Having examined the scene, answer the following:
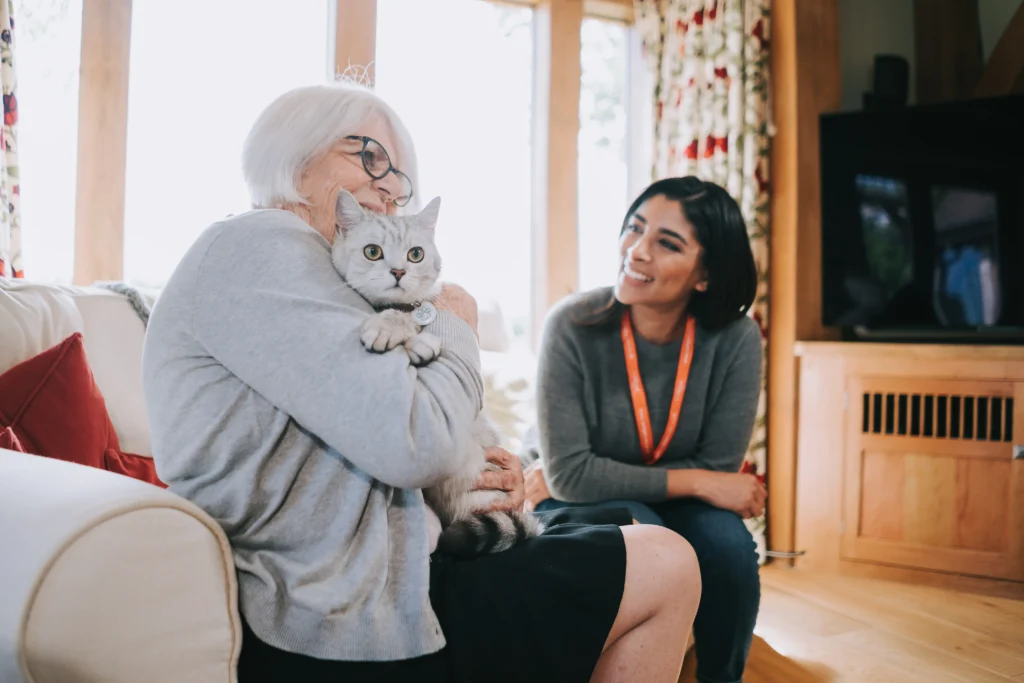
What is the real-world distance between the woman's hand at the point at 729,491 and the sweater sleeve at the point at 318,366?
0.87 metres

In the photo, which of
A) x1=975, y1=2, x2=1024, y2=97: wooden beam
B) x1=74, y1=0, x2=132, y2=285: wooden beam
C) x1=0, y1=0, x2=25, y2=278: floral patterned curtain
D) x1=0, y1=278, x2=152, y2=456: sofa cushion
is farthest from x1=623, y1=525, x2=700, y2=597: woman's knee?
x1=975, y1=2, x2=1024, y2=97: wooden beam

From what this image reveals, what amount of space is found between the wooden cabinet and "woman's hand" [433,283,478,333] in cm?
203

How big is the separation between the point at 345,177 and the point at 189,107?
6.15 ft

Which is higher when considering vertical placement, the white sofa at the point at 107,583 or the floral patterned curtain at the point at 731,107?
the floral patterned curtain at the point at 731,107

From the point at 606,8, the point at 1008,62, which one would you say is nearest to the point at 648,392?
the point at 606,8

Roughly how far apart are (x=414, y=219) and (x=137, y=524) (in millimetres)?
549

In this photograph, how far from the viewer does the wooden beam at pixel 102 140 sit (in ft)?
7.84

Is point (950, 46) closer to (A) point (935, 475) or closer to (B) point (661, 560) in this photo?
(A) point (935, 475)

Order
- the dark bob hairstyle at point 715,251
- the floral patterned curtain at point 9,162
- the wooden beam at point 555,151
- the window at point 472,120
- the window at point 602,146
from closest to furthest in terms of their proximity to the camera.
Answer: the dark bob hairstyle at point 715,251 < the floral patterned curtain at point 9,162 < the window at point 472,120 < the wooden beam at point 555,151 < the window at point 602,146

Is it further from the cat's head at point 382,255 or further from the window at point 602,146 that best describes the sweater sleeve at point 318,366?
the window at point 602,146

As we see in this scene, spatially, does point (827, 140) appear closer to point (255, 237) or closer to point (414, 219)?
point (414, 219)

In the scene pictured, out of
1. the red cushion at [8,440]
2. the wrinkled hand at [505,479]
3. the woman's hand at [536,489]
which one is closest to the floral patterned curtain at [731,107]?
the woman's hand at [536,489]

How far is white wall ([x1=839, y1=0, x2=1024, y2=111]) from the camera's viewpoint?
122 inches

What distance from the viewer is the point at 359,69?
8.96ft
